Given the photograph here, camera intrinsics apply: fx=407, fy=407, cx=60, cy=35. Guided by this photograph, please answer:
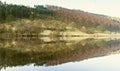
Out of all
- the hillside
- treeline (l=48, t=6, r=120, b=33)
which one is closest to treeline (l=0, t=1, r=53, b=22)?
the hillside

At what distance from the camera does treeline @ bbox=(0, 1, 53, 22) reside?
75.4m

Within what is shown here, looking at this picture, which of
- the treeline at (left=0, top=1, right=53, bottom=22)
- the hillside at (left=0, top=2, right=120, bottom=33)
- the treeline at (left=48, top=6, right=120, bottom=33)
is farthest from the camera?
the treeline at (left=48, top=6, right=120, bottom=33)

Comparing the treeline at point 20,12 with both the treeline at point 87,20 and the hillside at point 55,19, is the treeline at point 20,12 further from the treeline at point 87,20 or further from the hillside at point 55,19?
the treeline at point 87,20

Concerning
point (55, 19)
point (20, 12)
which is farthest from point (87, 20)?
point (20, 12)

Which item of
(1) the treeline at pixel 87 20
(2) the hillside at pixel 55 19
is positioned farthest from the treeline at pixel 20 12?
(1) the treeline at pixel 87 20

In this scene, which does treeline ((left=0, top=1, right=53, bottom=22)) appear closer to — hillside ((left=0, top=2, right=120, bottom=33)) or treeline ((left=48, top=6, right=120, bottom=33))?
hillside ((left=0, top=2, right=120, bottom=33))

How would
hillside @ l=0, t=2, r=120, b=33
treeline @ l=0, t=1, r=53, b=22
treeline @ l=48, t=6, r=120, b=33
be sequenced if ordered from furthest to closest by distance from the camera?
1. treeline @ l=48, t=6, r=120, b=33
2. hillside @ l=0, t=2, r=120, b=33
3. treeline @ l=0, t=1, r=53, b=22

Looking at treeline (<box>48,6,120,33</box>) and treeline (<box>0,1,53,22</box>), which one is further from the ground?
treeline (<box>0,1,53,22</box>)

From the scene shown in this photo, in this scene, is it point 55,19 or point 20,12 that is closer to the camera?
point 20,12

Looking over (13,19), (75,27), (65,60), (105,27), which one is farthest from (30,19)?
(65,60)

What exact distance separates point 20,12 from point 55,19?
1134cm

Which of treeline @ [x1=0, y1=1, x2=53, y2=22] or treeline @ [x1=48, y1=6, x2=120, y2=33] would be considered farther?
treeline @ [x1=48, y1=6, x2=120, y2=33]

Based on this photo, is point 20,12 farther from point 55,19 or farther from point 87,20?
point 87,20

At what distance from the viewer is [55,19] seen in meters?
91.2
